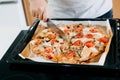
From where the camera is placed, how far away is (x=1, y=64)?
0.88m

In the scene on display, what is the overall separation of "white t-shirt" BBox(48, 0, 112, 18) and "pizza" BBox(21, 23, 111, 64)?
4.2 inches

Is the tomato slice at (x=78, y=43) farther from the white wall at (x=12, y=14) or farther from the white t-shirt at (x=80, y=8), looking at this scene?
the white wall at (x=12, y=14)

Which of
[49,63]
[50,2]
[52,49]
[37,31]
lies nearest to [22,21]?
[50,2]

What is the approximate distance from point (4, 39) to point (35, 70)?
32 cm

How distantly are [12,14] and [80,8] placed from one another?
100 centimetres

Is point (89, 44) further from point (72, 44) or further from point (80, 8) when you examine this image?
point (80, 8)

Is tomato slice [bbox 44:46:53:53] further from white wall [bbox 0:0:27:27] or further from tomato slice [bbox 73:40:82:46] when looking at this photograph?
white wall [bbox 0:0:27:27]

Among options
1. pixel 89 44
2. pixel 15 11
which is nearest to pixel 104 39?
pixel 89 44

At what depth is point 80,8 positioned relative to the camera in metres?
1.16

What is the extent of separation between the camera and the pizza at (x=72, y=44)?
89 cm

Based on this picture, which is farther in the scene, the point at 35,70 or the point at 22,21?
the point at 22,21

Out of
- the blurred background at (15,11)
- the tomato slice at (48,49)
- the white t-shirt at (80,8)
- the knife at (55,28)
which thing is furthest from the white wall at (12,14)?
the tomato slice at (48,49)

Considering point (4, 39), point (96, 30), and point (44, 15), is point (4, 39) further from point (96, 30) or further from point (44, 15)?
point (96, 30)

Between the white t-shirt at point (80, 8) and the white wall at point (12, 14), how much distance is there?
34.0 inches
